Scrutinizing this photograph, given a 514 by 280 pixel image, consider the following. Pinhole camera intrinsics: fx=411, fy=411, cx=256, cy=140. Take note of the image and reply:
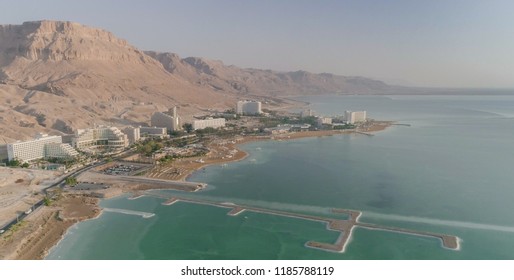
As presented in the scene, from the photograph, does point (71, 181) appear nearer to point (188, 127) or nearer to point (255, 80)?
point (188, 127)

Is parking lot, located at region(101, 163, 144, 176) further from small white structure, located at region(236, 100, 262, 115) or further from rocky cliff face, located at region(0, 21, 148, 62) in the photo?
rocky cliff face, located at region(0, 21, 148, 62)

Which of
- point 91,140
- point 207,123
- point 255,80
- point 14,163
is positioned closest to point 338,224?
point 14,163

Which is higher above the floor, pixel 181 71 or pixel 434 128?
pixel 181 71

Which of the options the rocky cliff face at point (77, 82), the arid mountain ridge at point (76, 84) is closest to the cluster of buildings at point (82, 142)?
the arid mountain ridge at point (76, 84)

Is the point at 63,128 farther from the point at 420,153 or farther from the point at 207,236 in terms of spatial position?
the point at 420,153

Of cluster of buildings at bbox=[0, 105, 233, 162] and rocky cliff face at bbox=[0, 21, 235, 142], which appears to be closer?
cluster of buildings at bbox=[0, 105, 233, 162]

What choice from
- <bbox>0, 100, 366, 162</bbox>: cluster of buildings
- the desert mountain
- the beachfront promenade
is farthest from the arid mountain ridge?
the desert mountain

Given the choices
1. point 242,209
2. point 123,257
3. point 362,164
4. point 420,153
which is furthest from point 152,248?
point 420,153
